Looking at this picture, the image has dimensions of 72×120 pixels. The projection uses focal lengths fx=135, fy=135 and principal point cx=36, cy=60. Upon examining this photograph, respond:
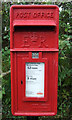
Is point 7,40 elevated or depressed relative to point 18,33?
depressed

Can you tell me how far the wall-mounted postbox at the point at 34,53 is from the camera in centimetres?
174

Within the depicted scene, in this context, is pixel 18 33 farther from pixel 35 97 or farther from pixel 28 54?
pixel 35 97

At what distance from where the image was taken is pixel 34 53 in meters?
1.76

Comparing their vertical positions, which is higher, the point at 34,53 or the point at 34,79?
the point at 34,53

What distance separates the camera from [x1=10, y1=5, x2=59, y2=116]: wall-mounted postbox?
1741 mm

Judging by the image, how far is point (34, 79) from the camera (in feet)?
6.00

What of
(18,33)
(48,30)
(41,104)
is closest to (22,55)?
(18,33)

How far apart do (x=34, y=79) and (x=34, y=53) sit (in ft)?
1.16

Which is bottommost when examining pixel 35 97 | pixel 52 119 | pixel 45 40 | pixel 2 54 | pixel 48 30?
pixel 52 119

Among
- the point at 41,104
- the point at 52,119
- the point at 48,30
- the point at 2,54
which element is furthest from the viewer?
the point at 52,119

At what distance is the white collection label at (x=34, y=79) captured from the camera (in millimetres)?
1804

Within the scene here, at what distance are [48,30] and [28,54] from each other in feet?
1.33

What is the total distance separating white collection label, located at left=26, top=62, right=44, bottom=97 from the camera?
180cm

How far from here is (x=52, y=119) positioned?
2959 mm
